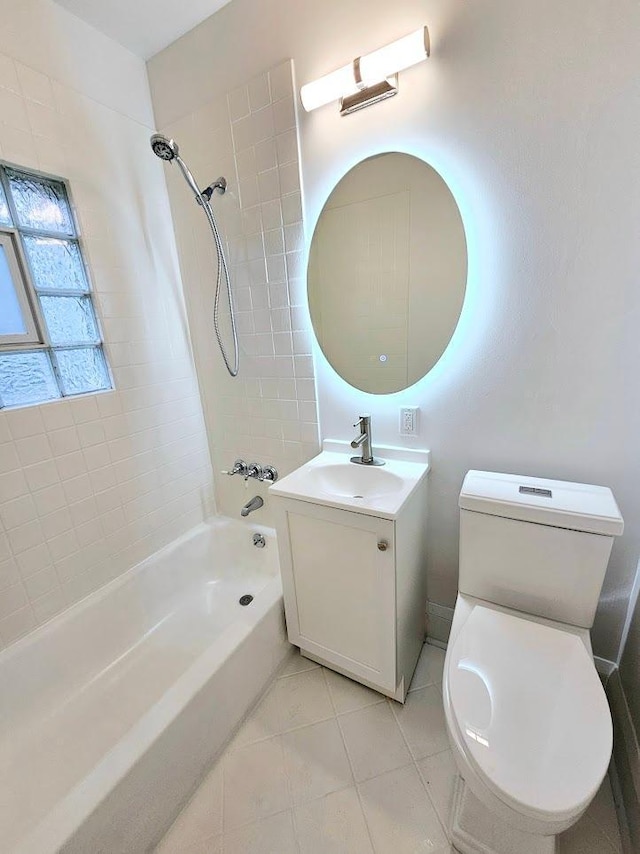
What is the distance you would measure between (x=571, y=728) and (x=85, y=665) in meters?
1.64

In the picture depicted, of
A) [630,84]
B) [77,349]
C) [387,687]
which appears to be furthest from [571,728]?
[77,349]

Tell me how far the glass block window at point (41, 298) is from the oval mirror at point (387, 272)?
945 mm

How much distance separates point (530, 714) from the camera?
0.78 metres

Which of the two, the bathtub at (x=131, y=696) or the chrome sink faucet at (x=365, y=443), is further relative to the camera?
the chrome sink faucet at (x=365, y=443)

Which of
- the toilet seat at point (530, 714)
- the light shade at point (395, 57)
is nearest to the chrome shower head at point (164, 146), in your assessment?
Answer: the light shade at point (395, 57)

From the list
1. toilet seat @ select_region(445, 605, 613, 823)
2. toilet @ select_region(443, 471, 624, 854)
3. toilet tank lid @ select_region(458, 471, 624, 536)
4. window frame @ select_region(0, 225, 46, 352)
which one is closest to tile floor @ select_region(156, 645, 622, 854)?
toilet @ select_region(443, 471, 624, 854)

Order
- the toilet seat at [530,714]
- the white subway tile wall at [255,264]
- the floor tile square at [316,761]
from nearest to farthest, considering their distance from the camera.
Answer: the toilet seat at [530,714] → the floor tile square at [316,761] → the white subway tile wall at [255,264]

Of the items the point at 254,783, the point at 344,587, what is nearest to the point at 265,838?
the point at 254,783

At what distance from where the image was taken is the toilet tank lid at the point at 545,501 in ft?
3.05

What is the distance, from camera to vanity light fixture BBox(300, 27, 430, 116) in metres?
0.99

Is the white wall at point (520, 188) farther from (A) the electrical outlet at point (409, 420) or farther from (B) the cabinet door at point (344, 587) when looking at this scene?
(B) the cabinet door at point (344, 587)

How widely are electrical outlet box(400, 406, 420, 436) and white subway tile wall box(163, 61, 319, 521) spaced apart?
39 cm

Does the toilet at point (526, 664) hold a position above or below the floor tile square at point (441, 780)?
above

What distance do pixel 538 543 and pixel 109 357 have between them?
5.64 feet
